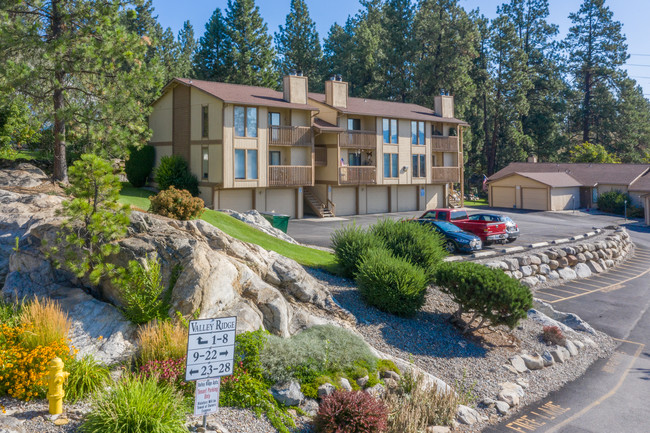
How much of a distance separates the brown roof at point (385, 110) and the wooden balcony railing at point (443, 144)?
4.92 ft

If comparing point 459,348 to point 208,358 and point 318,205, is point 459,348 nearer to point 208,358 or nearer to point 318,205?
point 208,358

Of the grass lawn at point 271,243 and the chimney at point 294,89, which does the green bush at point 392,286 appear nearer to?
the grass lawn at point 271,243

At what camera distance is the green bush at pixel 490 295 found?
13805mm

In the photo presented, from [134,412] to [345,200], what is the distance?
111ft

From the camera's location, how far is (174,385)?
852 centimetres

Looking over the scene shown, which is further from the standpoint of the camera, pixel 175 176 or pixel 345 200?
pixel 345 200

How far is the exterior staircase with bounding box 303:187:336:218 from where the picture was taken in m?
38.3

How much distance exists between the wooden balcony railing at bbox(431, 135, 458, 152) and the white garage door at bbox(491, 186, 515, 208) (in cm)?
713

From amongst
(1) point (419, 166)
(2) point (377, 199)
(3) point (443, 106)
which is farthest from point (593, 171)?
(2) point (377, 199)

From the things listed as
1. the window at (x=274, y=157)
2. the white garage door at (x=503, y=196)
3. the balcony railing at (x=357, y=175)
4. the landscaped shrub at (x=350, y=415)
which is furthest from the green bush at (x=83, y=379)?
the white garage door at (x=503, y=196)

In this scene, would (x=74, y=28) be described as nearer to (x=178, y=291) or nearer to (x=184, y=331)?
(x=178, y=291)

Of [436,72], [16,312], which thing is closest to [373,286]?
[16,312]

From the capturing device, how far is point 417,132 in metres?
44.4

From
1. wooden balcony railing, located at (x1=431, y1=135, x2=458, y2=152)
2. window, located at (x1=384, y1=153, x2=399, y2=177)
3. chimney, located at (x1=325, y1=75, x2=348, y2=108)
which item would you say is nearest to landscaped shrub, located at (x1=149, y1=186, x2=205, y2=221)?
chimney, located at (x1=325, y1=75, x2=348, y2=108)
